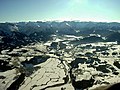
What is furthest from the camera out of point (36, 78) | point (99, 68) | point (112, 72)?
point (99, 68)

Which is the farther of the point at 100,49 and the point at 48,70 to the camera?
the point at 100,49

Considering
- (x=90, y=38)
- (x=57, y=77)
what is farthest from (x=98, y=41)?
(x=57, y=77)

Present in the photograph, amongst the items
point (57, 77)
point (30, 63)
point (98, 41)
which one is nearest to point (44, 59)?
point (30, 63)

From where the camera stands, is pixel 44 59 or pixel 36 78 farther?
pixel 44 59

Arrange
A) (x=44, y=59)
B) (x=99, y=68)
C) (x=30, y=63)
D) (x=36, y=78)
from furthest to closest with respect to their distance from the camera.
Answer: (x=44, y=59) < (x=30, y=63) < (x=99, y=68) < (x=36, y=78)

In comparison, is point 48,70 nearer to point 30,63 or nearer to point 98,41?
point 30,63

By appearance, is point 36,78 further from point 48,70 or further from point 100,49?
point 100,49

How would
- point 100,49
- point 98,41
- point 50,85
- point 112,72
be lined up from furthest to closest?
1. point 98,41
2. point 100,49
3. point 112,72
4. point 50,85

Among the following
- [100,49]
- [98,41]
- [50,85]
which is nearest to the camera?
[50,85]
